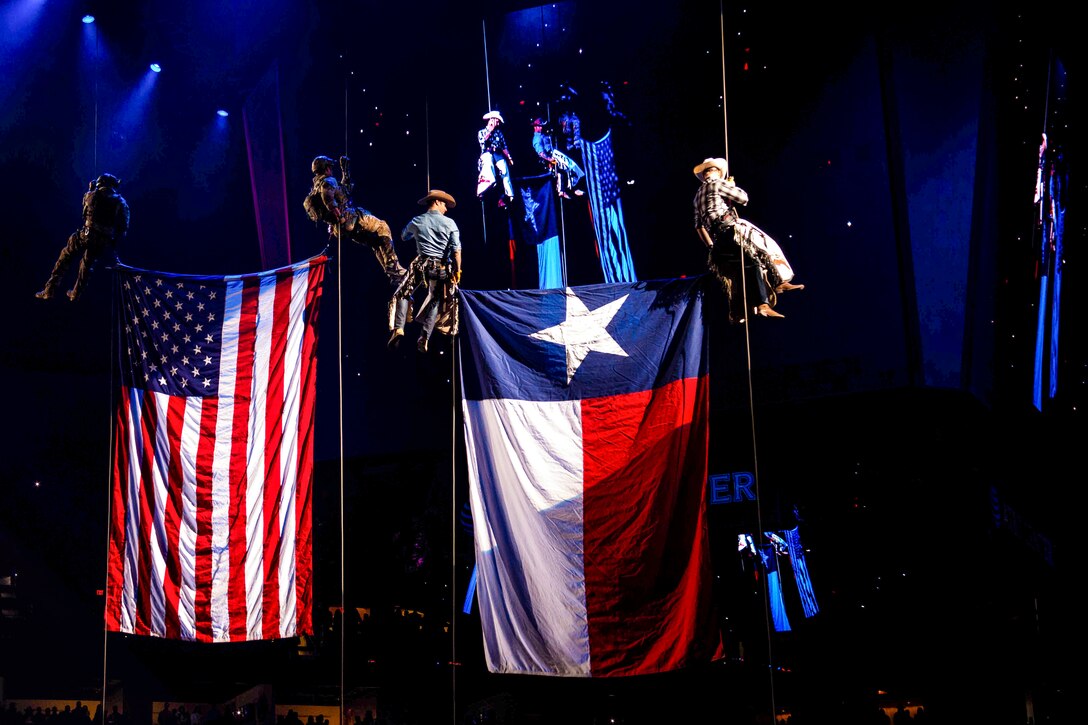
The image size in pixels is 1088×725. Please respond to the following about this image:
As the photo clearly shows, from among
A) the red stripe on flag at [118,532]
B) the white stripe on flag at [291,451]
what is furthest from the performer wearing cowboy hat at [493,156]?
the red stripe on flag at [118,532]

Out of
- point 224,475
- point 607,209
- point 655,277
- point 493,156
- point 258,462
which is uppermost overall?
point 493,156

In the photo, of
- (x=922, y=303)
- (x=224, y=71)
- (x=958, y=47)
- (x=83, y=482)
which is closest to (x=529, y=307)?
(x=922, y=303)

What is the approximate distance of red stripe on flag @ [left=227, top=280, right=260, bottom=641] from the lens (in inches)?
326

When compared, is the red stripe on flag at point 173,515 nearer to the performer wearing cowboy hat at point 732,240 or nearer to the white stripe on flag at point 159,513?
the white stripe on flag at point 159,513

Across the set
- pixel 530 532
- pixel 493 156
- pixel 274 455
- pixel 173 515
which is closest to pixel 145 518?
pixel 173 515

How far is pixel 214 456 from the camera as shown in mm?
8680

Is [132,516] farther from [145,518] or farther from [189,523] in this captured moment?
[189,523]

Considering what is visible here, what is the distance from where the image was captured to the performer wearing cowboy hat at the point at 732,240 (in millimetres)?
7875

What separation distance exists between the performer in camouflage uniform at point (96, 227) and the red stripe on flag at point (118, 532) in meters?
1.45

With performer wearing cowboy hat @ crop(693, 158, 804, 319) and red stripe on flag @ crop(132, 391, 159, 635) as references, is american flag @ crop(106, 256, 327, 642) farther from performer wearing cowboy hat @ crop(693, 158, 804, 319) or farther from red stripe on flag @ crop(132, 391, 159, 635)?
performer wearing cowboy hat @ crop(693, 158, 804, 319)

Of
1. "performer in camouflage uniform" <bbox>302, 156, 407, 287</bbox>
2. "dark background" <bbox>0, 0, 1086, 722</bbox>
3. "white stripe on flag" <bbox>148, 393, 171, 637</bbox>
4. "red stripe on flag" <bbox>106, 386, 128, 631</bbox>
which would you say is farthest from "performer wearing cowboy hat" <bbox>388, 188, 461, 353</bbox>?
"red stripe on flag" <bbox>106, 386, 128, 631</bbox>

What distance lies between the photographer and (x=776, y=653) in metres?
10.9

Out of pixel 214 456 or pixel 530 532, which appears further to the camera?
pixel 214 456

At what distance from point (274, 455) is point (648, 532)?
3.29 metres
